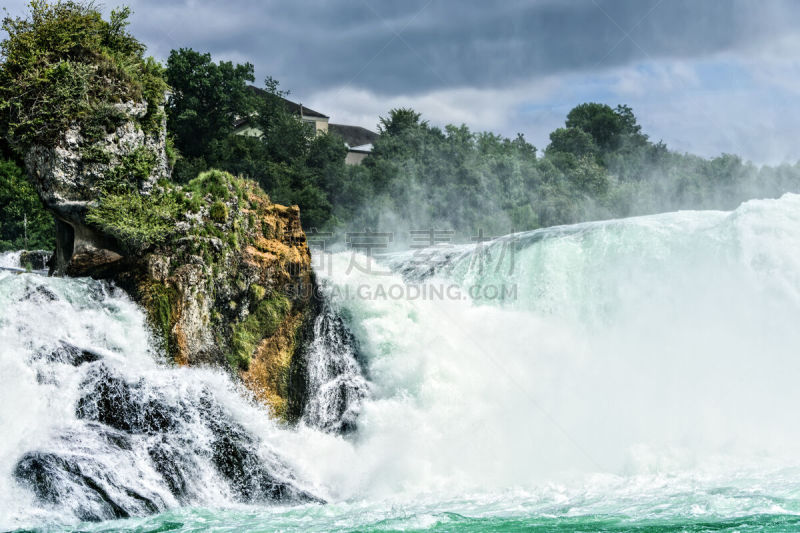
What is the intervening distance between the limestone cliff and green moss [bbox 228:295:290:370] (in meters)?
0.01

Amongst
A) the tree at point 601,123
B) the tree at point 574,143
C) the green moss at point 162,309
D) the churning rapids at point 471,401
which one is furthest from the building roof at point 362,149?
the green moss at point 162,309

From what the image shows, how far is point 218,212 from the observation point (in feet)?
33.6

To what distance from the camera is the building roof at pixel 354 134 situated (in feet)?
168

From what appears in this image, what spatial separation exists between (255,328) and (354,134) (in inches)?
1728

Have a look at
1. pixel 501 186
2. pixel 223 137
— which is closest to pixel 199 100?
pixel 223 137

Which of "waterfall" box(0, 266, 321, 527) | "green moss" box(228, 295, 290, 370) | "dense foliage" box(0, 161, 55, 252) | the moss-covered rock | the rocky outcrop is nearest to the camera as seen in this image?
"waterfall" box(0, 266, 321, 527)

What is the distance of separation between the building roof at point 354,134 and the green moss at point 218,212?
4036cm

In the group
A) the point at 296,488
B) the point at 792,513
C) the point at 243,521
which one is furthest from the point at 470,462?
the point at 792,513

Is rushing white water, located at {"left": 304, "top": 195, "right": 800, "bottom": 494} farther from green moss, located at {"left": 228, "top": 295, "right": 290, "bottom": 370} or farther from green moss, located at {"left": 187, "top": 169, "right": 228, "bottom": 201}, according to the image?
green moss, located at {"left": 187, "top": 169, "right": 228, "bottom": 201}

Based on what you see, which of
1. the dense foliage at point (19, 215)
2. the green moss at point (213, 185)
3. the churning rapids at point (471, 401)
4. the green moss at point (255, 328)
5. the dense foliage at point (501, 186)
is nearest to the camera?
the churning rapids at point (471, 401)

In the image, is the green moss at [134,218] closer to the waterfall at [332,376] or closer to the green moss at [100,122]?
the green moss at [100,122]

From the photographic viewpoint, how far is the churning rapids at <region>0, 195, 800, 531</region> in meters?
7.56

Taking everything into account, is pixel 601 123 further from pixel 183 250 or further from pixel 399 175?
pixel 183 250

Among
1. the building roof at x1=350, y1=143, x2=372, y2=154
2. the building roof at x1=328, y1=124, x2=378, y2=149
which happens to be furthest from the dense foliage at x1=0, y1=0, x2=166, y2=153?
the building roof at x1=328, y1=124, x2=378, y2=149
